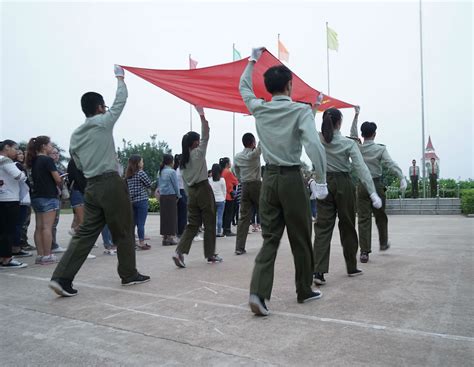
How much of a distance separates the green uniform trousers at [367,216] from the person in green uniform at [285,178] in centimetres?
243

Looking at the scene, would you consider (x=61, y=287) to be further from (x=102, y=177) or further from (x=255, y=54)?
(x=255, y=54)

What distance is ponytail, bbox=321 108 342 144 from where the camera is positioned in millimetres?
4719

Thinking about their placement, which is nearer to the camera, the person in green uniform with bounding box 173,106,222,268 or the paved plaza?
the paved plaza

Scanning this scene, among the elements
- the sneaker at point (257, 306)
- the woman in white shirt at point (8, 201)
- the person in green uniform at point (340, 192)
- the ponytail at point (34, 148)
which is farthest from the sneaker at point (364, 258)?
the ponytail at point (34, 148)

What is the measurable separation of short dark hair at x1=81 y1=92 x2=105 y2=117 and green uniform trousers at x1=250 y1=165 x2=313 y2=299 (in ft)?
6.63

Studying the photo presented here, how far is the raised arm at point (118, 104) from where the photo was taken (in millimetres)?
4363

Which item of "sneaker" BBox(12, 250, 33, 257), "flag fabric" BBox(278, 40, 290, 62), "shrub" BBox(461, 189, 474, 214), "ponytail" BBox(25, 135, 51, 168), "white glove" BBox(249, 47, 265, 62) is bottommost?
"sneaker" BBox(12, 250, 33, 257)

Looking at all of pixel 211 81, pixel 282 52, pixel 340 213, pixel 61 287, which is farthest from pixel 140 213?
pixel 282 52

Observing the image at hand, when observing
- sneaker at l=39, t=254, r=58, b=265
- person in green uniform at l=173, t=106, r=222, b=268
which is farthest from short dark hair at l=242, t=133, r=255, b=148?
sneaker at l=39, t=254, r=58, b=265

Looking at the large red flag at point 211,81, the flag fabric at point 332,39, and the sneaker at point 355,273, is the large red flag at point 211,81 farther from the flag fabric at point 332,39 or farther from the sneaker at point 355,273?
the flag fabric at point 332,39

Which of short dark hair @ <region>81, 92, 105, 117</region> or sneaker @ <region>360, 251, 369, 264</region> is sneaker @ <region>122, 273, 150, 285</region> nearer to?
short dark hair @ <region>81, 92, 105, 117</region>

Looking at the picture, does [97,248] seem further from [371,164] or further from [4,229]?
[371,164]

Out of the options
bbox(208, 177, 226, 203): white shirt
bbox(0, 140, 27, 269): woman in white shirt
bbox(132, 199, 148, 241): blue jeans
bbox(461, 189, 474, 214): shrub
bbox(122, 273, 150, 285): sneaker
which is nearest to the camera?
bbox(122, 273, 150, 285): sneaker

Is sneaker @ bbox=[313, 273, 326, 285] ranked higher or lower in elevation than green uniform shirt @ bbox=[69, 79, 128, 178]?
lower
